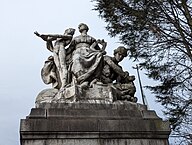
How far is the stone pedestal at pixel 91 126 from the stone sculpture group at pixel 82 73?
292 mm

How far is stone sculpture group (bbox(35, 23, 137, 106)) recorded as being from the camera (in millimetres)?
7680

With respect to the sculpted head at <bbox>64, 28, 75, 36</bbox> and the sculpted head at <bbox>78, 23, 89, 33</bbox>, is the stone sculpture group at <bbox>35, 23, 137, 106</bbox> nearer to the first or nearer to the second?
the sculpted head at <bbox>64, 28, 75, 36</bbox>

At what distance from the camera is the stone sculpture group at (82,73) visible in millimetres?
7680

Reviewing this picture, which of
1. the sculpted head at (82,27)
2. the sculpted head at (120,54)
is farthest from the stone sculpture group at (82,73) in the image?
the sculpted head at (82,27)

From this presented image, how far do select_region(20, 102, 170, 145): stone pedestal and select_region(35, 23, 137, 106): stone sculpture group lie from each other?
0.29 m

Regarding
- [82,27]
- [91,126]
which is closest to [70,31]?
[82,27]

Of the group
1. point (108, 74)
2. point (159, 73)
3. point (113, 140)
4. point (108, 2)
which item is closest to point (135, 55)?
point (159, 73)

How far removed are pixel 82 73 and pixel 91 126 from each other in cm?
147

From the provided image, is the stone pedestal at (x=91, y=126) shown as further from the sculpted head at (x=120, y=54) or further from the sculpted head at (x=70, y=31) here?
the sculpted head at (x=70, y=31)

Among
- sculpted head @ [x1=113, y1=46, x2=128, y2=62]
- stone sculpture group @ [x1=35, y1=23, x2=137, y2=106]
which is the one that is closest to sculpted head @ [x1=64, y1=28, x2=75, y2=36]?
stone sculpture group @ [x1=35, y1=23, x2=137, y2=106]

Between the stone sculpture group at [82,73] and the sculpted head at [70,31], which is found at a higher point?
A: the sculpted head at [70,31]

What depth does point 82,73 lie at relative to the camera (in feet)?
26.3

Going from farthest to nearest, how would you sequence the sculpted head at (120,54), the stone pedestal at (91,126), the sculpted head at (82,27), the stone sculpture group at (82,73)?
the sculpted head at (82,27) → the sculpted head at (120,54) → the stone sculpture group at (82,73) → the stone pedestal at (91,126)

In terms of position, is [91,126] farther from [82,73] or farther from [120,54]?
[120,54]
